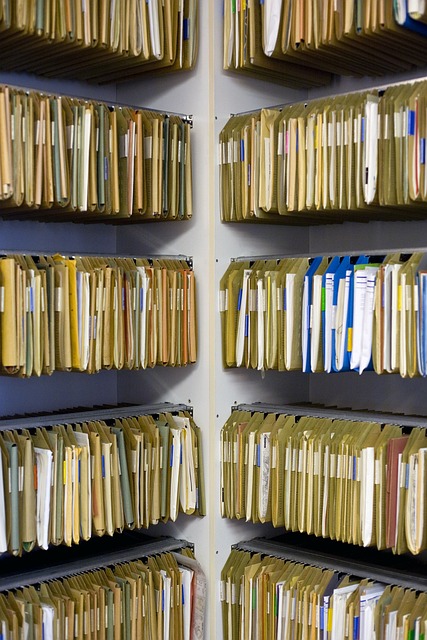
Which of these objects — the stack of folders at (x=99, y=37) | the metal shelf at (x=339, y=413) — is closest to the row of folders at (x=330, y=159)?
the stack of folders at (x=99, y=37)

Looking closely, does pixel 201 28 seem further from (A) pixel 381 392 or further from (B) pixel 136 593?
(B) pixel 136 593

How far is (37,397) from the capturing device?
337 cm

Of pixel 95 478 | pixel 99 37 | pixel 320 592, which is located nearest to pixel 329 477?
pixel 320 592

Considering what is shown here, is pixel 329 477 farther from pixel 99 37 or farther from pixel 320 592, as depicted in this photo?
pixel 99 37

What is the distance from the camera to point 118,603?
2902mm

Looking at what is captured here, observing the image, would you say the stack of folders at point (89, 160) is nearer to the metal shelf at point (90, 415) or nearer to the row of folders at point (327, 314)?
the row of folders at point (327, 314)

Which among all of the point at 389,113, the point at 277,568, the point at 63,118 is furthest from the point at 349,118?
the point at 277,568

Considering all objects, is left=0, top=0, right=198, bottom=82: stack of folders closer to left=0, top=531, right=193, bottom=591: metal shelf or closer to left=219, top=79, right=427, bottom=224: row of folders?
left=219, top=79, right=427, bottom=224: row of folders

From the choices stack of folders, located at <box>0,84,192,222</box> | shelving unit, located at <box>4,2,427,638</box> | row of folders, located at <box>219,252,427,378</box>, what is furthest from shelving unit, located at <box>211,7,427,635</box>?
stack of folders, located at <box>0,84,192,222</box>

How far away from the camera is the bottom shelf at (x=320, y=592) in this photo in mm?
2691

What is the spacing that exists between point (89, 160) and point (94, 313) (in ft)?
1.57

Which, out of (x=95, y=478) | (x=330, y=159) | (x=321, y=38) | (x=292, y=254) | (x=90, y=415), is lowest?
(x=95, y=478)

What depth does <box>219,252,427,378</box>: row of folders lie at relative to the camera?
2.61 m

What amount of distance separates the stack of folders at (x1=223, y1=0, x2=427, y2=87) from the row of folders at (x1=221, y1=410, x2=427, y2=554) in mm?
1168
